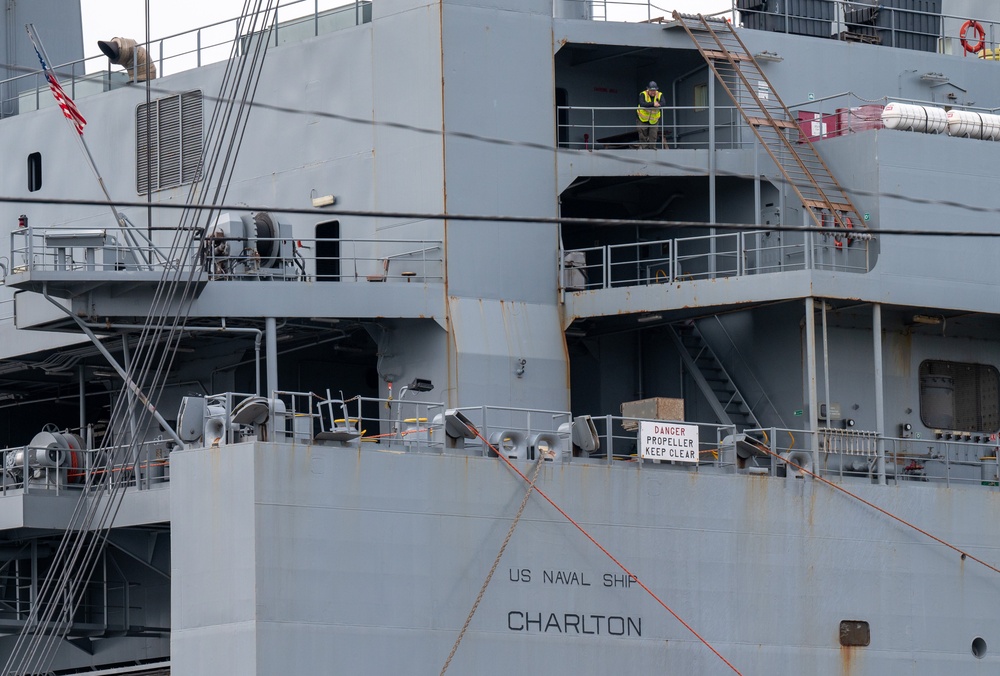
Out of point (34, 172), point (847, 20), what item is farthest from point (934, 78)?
point (34, 172)

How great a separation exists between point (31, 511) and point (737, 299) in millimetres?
10946

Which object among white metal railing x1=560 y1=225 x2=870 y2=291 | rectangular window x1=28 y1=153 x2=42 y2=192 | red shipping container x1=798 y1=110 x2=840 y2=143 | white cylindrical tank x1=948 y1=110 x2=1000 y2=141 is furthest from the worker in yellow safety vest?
rectangular window x1=28 y1=153 x2=42 y2=192

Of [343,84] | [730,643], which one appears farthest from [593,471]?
[343,84]

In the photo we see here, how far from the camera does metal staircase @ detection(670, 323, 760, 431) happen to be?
90.2 feet

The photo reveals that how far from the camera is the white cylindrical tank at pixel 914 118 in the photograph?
90.0ft

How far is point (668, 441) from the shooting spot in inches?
952

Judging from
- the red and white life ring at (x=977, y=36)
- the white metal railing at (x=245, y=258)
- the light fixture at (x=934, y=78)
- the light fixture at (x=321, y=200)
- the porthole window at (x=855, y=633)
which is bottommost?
the porthole window at (x=855, y=633)

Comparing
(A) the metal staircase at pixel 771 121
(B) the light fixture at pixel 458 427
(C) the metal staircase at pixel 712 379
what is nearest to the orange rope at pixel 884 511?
(C) the metal staircase at pixel 712 379

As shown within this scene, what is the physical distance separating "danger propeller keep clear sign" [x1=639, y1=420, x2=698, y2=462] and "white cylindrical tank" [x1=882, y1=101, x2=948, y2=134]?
6388mm

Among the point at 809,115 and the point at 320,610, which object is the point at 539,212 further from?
the point at 320,610

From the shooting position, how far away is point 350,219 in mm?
27703

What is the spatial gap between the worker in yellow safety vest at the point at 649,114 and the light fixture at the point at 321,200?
4.92 m

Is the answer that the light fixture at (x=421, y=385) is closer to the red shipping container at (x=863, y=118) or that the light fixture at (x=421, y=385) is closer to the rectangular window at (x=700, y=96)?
the rectangular window at (x=700, y=96)

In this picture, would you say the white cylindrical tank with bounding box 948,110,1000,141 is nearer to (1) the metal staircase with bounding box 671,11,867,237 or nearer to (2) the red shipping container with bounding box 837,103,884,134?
(2) the red shipping container with bounding box 837,103,884,134
